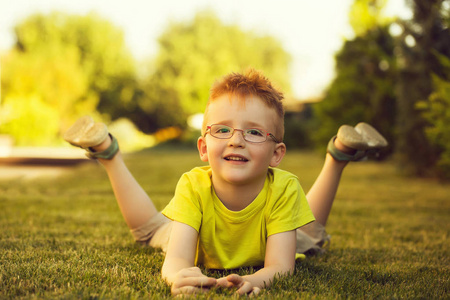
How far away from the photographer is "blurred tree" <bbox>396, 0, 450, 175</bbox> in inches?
304

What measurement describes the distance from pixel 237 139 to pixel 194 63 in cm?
2663

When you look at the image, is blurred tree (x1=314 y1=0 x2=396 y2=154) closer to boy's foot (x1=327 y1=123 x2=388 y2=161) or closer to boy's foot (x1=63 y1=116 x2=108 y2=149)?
boy's foot (x1=327 y1=123 x2=388 y2=161)

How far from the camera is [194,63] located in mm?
28000

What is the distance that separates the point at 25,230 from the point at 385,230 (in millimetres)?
2918

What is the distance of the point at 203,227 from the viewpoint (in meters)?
2.18

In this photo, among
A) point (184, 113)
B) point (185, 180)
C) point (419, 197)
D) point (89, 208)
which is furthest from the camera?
point (184, 113)

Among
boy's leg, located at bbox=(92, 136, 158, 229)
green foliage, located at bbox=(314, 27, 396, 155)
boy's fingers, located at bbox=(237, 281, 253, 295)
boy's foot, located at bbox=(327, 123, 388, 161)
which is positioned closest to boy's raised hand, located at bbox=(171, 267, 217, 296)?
boy's fingers, located at bbox=(237, 281, 253, 295)

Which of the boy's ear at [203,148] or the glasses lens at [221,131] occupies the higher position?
the glasses lens at [221,131]

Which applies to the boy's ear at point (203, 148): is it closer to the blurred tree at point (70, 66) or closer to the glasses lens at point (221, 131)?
the glasses lens at point (221, 131)

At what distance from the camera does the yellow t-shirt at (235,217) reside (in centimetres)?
213

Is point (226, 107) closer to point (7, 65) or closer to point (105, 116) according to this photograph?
point (7, 65)

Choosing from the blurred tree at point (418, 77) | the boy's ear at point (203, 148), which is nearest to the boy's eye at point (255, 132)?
the boy's ear at point (203, 148)

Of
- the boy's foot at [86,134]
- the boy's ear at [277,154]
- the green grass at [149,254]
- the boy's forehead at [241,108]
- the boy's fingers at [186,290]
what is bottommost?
the green grass at [149,254]

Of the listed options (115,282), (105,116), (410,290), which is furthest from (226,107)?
(105,116)
